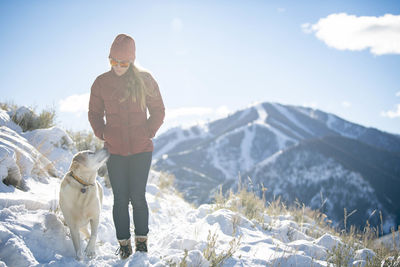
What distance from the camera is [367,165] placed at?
114 metres

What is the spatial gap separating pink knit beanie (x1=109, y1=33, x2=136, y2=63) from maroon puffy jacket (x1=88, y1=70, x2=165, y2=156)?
215mm

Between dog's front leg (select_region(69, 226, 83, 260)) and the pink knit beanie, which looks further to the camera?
the pink knit beanie

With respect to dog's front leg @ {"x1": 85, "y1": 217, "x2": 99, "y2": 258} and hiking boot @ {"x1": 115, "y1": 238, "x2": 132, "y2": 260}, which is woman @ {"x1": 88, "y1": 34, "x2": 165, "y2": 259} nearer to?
hiking boot @ {"x1": 115, "y1": 238, "x2": 132, "y2": 260}

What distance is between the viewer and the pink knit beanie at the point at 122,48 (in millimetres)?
2972

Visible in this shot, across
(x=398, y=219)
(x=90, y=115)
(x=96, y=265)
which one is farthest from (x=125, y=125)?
(x=398, y=219)

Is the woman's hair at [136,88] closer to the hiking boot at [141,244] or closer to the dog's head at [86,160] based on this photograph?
the dog's head at [86,160]

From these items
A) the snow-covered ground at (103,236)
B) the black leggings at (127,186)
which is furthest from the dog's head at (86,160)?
the snow-covered ground at (103,236)

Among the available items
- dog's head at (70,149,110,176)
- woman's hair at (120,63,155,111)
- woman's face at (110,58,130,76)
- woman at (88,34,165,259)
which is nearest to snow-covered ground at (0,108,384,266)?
woman at (88,34,165,259)

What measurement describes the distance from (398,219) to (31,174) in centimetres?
11929

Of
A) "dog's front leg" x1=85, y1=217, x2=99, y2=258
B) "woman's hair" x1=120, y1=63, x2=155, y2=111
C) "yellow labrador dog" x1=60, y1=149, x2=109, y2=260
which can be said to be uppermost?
"woman's hair" x1=120, y1=63, x2=155, y2=111

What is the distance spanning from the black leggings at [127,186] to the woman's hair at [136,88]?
2.08 ft

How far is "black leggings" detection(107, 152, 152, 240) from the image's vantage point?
9.91 ft

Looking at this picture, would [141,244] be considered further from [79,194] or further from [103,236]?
[103,236]

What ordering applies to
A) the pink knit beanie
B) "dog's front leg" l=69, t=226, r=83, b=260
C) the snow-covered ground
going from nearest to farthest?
the snow-covered ground → "dog's front leg" l=69, t=226, r=83, b=260 → the pink knit beanie
